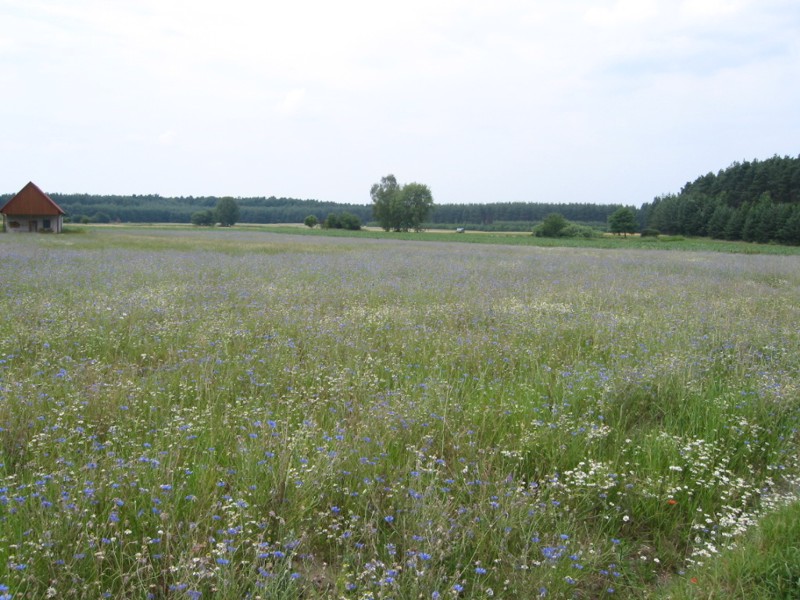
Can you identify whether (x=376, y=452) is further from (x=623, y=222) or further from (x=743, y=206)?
(x=623, y=222)

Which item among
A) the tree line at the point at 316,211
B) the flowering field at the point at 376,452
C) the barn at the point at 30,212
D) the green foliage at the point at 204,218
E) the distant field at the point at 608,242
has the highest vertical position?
the tree line at the point at 316,211

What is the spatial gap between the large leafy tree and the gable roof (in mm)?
63846

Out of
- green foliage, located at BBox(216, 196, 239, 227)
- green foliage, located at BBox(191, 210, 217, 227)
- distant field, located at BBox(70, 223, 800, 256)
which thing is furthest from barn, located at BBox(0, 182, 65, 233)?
green foliage, located at BBox(216, 196, 239, 227)

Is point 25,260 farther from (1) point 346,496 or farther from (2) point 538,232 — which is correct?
(2) point 538,232

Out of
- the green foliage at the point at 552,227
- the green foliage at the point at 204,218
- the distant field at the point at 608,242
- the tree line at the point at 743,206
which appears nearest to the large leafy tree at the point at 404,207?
the green foliage at the point at 552,227

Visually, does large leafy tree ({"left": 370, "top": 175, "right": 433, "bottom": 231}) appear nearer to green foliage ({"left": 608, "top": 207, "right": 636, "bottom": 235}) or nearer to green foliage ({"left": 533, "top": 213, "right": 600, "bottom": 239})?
green foliage ({"left": 533, "top": 213, "right": 600, "bottom": 239})

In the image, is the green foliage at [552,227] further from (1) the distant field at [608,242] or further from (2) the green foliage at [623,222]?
(2) the green foliage at [623,222]

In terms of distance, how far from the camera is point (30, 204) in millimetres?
45250

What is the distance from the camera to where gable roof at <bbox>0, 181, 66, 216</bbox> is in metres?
45.0

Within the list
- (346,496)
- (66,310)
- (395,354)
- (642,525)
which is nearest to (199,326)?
(66,310)

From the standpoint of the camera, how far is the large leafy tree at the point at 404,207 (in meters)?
101

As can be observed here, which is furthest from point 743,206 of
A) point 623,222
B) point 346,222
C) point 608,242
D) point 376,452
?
point 376,452

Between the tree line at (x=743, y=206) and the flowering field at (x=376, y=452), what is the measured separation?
72.4 meters

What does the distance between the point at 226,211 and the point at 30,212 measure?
75736mm
